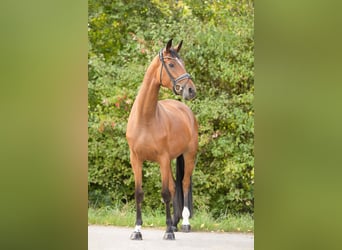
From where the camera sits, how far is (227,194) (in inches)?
220

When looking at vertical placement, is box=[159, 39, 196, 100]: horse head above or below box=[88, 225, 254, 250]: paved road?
above

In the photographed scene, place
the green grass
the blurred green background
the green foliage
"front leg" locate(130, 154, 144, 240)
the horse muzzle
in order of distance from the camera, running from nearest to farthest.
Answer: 1. the blurred green background
2. the horse muzzle
3. "front leg" locate(130, 154, 144, 240)
4. the green grass
5. the green foliage

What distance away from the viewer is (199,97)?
→ 17.9ft

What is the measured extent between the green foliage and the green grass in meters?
Result: 0.20

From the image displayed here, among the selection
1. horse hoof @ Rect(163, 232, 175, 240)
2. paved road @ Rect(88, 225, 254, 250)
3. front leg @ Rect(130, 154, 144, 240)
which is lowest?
paved road @ Rect(88, 225, 254, 250)

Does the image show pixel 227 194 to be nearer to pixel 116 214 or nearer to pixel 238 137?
pixel 238 137

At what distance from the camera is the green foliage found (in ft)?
17.8

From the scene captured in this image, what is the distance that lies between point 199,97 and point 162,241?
5.74 feet

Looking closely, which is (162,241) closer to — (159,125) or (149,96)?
(159,125)

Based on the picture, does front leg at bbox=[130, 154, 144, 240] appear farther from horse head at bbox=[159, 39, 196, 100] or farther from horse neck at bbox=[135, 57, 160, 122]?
horse head at bbox=[159, 39, 196, 100]

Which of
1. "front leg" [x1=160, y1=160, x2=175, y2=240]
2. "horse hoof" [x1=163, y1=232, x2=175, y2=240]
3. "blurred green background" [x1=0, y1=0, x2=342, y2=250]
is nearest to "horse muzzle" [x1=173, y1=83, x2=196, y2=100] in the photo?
"front leg" [x1=160, y1=160, x2=175, y2=240]
